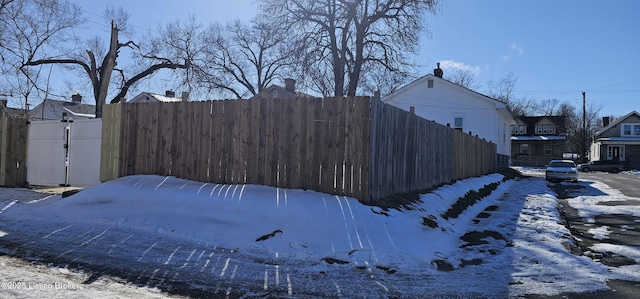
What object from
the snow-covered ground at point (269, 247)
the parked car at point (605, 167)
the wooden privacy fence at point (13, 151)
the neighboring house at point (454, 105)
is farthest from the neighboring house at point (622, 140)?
the wooden privacy fence at point (13, 151)

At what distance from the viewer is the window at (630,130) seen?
52344mm

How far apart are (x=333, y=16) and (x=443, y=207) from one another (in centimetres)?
2039

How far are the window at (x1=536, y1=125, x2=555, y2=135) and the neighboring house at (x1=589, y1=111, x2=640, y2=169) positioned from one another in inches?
311

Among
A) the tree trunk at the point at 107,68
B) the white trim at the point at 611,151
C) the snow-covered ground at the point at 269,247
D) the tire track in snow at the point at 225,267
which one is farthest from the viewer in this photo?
the white trim at the point at 611,151

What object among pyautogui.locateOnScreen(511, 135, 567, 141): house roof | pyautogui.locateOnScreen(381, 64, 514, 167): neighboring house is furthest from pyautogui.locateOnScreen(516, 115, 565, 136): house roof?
pyautogui.locateOnScreen(381, 64, 514, 167): neighboring house

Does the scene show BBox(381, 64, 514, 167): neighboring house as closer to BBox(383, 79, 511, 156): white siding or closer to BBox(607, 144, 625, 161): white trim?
BBox(383, 79, 511, 156): white siding

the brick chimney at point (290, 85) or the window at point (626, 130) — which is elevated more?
the brick chimney at point (290, 85)

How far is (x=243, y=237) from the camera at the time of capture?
6.37 m

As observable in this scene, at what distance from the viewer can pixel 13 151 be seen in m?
12.5

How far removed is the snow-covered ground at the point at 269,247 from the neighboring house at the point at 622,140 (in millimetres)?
51181

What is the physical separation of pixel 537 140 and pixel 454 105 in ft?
104

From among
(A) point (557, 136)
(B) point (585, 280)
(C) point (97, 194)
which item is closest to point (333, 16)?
(C) point (97, 194)

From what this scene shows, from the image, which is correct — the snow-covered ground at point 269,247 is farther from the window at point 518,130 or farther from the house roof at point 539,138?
the window at point 518,130

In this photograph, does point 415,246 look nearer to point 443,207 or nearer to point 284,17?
point 443,207
